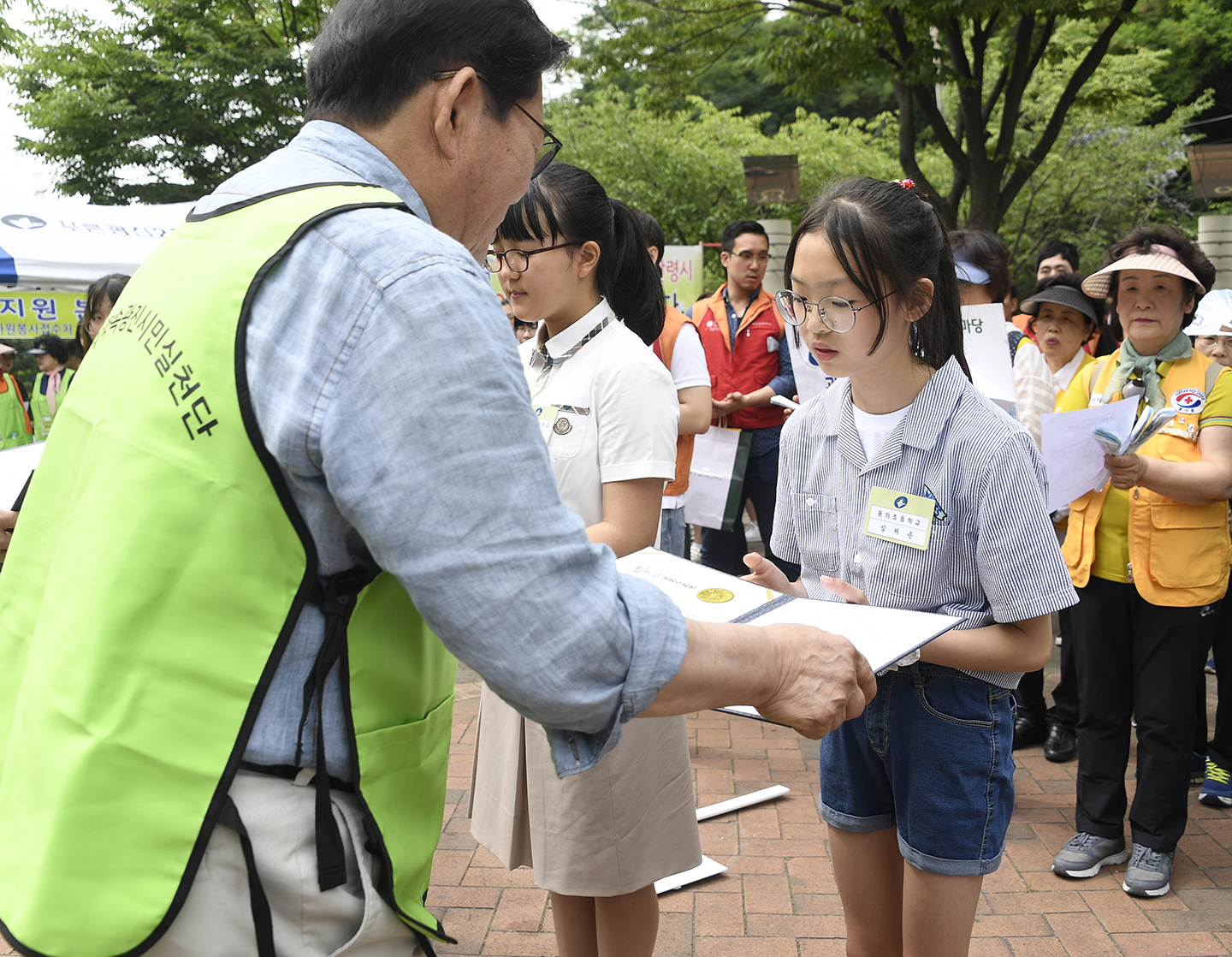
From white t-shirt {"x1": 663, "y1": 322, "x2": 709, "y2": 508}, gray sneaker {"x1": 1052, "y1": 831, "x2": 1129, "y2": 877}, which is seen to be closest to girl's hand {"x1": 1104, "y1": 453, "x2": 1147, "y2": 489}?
gray sneaker {"x1": 1052, "y1": 831, "x2": 1129, "y2": 877}

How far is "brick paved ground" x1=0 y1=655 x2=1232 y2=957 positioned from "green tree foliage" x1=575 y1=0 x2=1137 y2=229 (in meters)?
6.55

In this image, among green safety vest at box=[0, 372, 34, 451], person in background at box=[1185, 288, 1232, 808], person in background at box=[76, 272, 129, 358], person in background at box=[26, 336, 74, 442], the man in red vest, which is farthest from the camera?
person in background at box=[26, 336, 74, 442]

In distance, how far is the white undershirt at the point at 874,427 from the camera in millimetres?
1904

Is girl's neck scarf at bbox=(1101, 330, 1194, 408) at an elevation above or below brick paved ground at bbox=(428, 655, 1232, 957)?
above

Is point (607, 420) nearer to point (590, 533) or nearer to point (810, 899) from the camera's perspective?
point (590, 533)

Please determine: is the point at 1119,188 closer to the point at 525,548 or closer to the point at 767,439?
the point at 767,439

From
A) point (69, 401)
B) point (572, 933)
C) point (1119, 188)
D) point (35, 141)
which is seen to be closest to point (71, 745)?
point (69, 401)

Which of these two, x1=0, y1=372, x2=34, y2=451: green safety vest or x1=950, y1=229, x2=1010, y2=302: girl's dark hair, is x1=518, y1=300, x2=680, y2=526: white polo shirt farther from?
x1=0, y1=372, x2=34, y2=451: green safety vest

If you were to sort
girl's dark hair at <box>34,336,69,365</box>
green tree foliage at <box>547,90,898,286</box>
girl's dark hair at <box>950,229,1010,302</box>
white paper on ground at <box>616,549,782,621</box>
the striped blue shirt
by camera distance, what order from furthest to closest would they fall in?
green tree foliage at <box>547,90,898,286</box> < girl's dark hair at <box>34,336,69,365</box> < girl's dark hair at <box>950,229,1010,302</box> < the striped blue shirt < white paper on ground at <box>616,549,782,621</box>

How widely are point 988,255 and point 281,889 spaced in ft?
13.6

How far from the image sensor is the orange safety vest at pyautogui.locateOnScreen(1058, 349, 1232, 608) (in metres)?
3.22

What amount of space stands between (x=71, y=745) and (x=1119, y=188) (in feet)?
64.2

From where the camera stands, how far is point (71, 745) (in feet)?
3.28

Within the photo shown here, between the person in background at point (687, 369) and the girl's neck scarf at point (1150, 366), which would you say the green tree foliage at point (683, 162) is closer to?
the person in background at point (687, 369)
